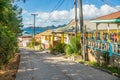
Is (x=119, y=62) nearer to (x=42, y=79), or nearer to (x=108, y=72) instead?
(x=108, y=72)

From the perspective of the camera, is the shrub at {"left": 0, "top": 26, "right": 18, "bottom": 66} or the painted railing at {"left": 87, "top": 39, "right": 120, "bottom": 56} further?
the painted railing at {"left": 87, "top": 39, "right": 120, "bottom": 56}

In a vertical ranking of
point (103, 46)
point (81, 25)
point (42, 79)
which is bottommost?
point (42, 79)

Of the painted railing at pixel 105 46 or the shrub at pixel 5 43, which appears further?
the painted railing at pixel 105 46

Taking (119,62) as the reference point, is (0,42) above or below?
above

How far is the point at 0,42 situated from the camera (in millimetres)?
11703

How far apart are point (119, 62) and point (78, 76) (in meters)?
3.37

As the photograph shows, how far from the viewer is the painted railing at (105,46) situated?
19109mm

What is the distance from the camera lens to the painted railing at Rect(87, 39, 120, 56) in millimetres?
19109

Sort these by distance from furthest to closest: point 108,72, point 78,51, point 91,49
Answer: point 78,51 < point 91,49 < point 108,72

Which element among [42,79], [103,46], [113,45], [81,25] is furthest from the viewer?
[81,25]

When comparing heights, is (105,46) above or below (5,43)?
below

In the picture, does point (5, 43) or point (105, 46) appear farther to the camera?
point (105, 46)

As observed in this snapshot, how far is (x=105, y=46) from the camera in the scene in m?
21.2

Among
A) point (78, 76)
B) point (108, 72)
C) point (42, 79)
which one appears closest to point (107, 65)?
point (108, 72)
